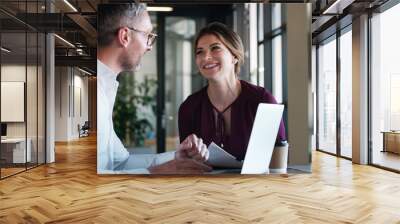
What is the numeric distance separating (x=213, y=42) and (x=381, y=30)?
11.1 ft

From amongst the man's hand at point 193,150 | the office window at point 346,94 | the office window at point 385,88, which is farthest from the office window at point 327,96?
the man's hand at point 193,150

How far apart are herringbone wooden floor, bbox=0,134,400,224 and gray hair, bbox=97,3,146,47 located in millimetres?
2094

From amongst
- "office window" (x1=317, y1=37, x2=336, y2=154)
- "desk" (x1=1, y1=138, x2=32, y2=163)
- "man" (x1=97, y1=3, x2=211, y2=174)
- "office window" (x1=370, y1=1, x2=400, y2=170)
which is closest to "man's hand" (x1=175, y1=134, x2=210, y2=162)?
"man" (x1=97, y1=3, x2=211, y2=174)

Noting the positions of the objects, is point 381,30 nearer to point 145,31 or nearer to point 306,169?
point 306,169

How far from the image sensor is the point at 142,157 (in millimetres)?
6098

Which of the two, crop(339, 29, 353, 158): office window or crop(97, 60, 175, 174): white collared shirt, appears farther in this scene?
Answer: crop(339, 29, 353, 158): office window

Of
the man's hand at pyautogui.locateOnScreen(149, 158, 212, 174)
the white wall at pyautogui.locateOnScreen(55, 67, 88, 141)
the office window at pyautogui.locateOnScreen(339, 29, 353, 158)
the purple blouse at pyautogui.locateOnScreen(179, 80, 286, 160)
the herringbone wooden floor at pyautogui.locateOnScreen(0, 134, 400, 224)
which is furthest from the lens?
the white wall at pyautogui.locateOnScreen(55, 67, 88, 141)

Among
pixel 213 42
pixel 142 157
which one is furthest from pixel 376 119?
pixel 142 157

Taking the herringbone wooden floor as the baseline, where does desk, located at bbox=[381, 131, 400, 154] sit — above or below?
above

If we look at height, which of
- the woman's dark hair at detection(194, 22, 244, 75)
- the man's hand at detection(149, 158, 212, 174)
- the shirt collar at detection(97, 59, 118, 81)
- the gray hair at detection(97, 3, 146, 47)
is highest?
the gray hair at detection(97, 3, 146, 47)

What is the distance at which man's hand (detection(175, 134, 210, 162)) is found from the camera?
5970 mm

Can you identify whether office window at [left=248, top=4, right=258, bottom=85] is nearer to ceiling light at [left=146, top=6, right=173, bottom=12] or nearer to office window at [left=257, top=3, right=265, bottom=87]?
office window at [left=257, top=3, right=265, bottom=87]

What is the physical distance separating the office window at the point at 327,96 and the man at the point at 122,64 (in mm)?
4937

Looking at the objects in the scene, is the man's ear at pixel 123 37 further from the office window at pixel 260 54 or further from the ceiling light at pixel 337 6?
the ceiling light at pixel 337 6
